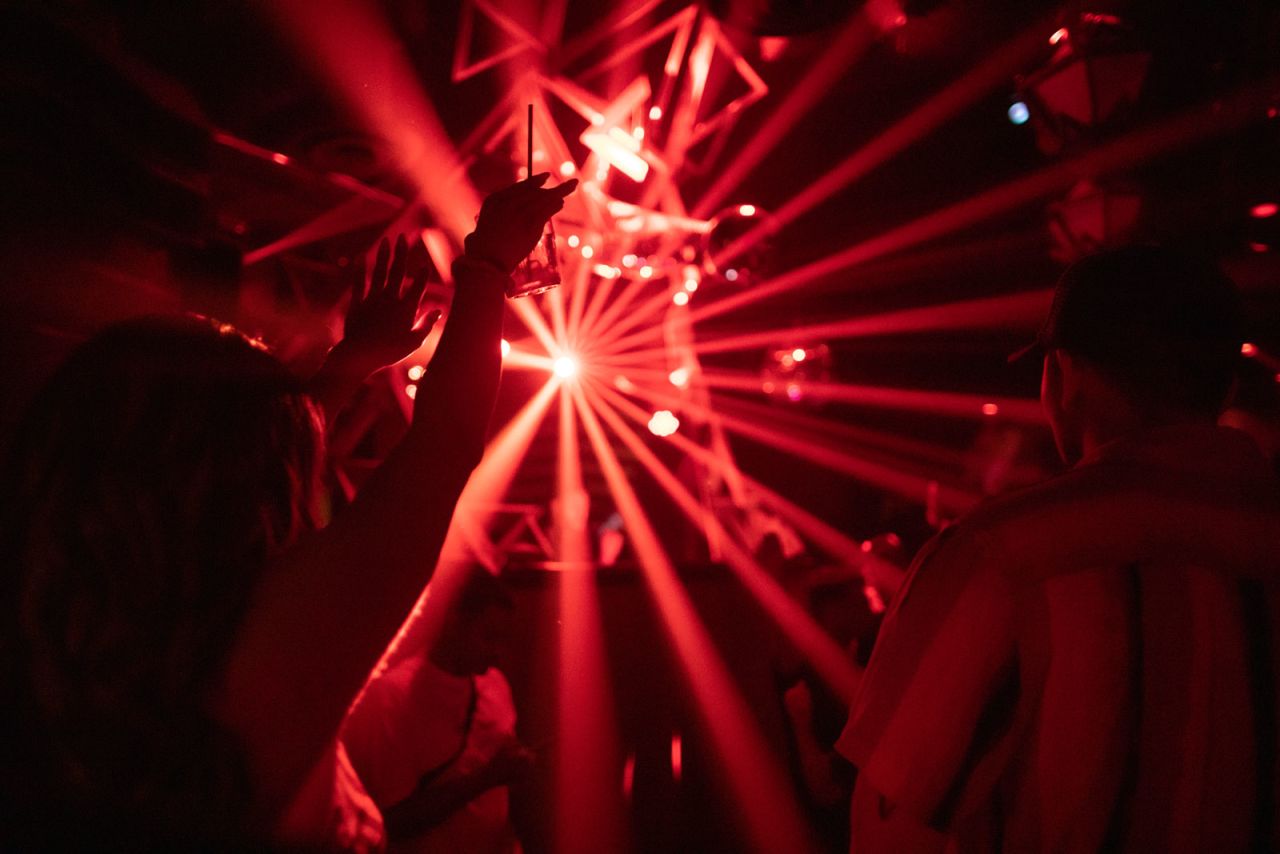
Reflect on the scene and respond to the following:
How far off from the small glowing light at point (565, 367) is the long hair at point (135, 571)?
4.41m

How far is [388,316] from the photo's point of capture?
140 centimetres

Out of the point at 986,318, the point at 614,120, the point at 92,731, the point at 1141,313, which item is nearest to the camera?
Answer: the point at 92,731

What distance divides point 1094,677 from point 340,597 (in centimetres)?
106

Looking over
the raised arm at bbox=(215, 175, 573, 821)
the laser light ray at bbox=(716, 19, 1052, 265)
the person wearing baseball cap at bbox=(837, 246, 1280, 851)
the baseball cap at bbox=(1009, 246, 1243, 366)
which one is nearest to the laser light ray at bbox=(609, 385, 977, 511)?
the laser light ray at bbox=(716, 19, 1052, 265)

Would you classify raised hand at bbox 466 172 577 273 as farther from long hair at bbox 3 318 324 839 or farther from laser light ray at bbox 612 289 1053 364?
laser light ray at bbox 612 289 1053 364

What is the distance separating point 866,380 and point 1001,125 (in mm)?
3301

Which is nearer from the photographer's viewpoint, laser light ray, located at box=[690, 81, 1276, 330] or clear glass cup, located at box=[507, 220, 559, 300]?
clear glass cup, located at box=[507, 220, 559, 300]

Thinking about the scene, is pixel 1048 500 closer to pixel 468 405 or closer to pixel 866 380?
pixel 468 405

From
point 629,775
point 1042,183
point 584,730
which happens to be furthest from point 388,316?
point 1042,183

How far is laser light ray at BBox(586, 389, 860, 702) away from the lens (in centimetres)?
383

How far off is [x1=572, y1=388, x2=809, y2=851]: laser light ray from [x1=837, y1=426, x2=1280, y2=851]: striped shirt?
160 inches

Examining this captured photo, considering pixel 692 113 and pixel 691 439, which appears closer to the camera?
pixel 692 113

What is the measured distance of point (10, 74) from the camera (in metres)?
1.83

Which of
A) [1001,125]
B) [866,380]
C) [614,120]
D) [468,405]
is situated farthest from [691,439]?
[468,405]
